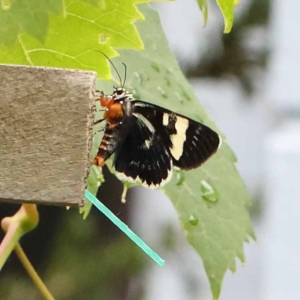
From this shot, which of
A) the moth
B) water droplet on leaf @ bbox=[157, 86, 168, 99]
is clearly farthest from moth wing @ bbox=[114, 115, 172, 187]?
water droplet on leaf @ bbox=[157, 86, 168, 99]

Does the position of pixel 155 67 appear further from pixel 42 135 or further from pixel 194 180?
pixel 42 135

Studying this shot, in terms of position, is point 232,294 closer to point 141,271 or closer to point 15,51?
point 141,271

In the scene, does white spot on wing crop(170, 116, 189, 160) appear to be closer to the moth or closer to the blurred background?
the moth

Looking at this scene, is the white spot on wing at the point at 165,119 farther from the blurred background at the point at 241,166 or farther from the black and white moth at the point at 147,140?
the blurred background at the point at 241,166

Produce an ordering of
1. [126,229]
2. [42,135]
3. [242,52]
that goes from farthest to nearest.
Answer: [242,52]
[126,229]
[42,135]

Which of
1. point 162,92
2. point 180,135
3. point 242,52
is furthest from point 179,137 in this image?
point 242,52

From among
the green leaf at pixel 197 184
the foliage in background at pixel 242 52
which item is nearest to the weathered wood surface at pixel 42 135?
the green leaf at pixel 197 184
